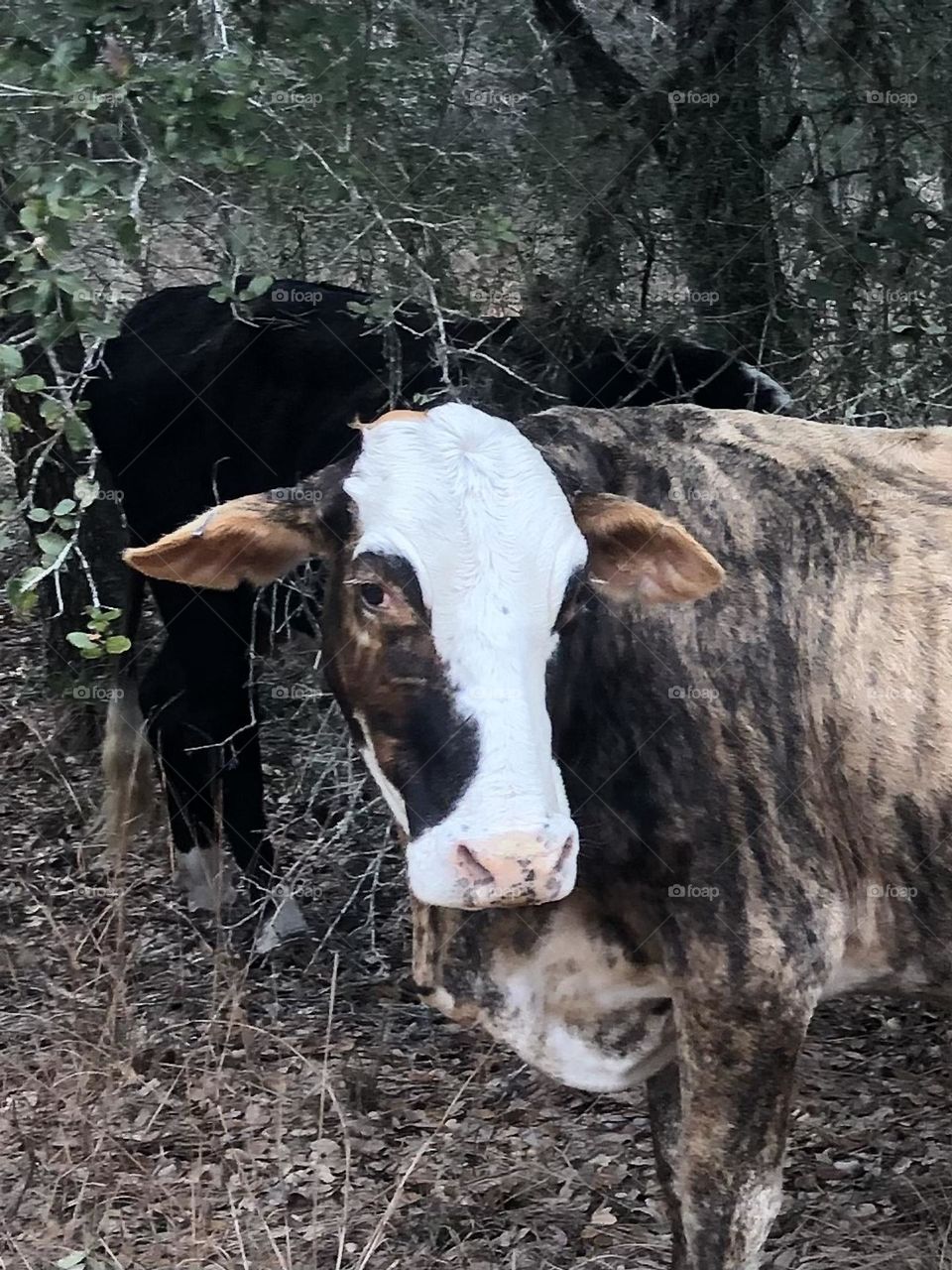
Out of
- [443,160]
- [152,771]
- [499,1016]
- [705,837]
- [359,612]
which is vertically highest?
[443,160]

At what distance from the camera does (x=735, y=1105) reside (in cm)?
266

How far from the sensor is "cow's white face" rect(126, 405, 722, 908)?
7.34ft

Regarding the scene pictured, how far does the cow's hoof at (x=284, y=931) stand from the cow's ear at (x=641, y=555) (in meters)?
2.21

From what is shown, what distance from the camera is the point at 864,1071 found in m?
4.20

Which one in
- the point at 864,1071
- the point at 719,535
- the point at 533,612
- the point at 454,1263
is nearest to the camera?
the point at 533,612

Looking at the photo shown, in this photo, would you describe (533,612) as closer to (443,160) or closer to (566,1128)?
(566,1128)

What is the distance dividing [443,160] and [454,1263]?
300cm

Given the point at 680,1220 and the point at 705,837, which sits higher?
the point at 705,837

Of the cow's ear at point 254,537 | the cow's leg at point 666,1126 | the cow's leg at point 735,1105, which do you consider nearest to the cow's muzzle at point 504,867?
the cow's leg at point 735,1105

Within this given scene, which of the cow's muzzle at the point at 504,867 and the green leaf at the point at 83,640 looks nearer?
the cow's muzzle at the point at 504,867

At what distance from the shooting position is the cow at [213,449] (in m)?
4.73

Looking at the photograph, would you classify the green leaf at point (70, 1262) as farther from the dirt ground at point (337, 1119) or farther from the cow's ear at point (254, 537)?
the cow's ear at point (254, 537)

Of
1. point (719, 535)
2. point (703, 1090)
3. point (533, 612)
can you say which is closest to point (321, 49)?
point (719, 535)

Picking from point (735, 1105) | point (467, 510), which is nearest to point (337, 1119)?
point (735, 1105)
